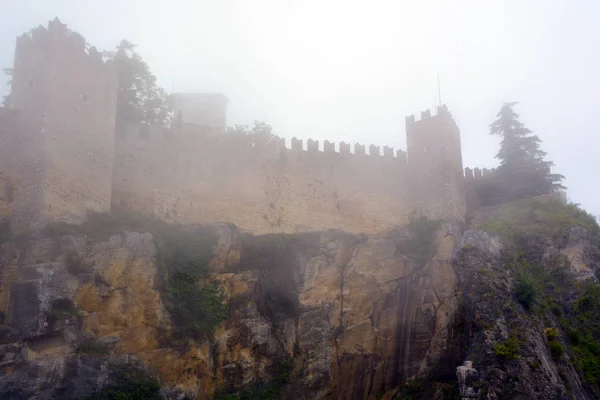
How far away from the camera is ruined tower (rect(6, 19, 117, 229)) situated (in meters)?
21.6

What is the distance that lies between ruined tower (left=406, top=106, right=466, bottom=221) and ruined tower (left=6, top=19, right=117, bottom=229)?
48.6 ft

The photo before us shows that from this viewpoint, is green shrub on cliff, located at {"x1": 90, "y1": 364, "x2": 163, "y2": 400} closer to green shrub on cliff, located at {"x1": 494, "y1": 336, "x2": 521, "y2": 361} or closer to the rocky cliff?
the rocky cliff

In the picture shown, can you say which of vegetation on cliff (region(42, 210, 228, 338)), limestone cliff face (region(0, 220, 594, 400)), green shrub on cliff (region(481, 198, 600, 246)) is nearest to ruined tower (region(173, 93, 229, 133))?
limestone cliff face (region(0, 220, 594, 400))

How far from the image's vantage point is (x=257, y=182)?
2858 centimetres

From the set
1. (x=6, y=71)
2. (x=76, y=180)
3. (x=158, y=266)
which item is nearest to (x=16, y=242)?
(x=76, y=180)

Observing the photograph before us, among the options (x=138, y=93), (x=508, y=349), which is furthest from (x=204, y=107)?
(x=508, y=349)

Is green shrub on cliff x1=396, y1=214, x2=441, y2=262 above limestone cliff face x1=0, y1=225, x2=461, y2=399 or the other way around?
above

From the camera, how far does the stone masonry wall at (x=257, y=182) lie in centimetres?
2609

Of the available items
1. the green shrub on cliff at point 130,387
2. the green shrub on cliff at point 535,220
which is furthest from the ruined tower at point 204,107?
the green shrub on cliff at point 130,387

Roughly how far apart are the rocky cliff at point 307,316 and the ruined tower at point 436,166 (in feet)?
5.91

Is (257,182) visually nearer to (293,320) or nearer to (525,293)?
(293,320)

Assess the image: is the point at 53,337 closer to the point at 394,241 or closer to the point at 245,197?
the point at 245,197

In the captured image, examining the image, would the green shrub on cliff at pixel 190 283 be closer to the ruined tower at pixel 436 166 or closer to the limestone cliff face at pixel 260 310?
the limestone cliff face at pixel 260 310

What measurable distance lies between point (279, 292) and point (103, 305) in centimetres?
733
